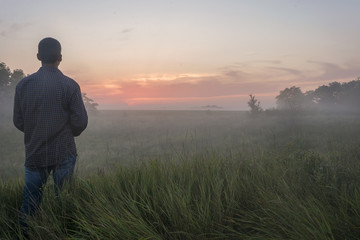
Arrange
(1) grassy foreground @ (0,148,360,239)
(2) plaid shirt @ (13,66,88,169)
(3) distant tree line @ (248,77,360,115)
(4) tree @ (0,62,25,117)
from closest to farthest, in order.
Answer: (1) grassy foreground @ (0,148,360,239), (2) plaid shirt @ (13,66,88,169), (4) tree @ (0,62,25,117), (3) distant tree line @ (248,77,360,115)

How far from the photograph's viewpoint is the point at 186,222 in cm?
274

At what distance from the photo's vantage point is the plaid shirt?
321 cm

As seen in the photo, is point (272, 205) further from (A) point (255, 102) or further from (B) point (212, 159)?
(A) point (255, 102)

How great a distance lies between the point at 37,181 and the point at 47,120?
0.82 meters

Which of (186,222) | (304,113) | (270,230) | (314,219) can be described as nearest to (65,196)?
(186,222)

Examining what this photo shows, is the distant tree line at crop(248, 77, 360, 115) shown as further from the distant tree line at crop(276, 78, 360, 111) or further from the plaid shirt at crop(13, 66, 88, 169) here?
the plaid shirt at crop(13, 66, 88, 169)

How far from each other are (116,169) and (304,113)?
119ft

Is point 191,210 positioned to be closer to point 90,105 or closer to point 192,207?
point 192,207

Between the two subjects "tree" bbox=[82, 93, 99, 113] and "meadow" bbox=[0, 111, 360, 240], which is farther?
"tree" bbox=[82, 93, 99, 113]

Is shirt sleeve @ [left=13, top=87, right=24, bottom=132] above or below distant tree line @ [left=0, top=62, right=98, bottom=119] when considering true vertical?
below

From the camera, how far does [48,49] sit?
3.32 m

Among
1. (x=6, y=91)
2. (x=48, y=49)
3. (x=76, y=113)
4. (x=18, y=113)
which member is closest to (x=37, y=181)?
(x=18, y=113)

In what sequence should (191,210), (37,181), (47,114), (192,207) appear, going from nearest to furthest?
(191,210) → (192,207) → (47,114) → (37,181)

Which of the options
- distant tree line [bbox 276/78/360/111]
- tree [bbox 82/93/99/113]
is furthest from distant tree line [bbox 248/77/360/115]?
tree [bbox 82/93/99/113]
